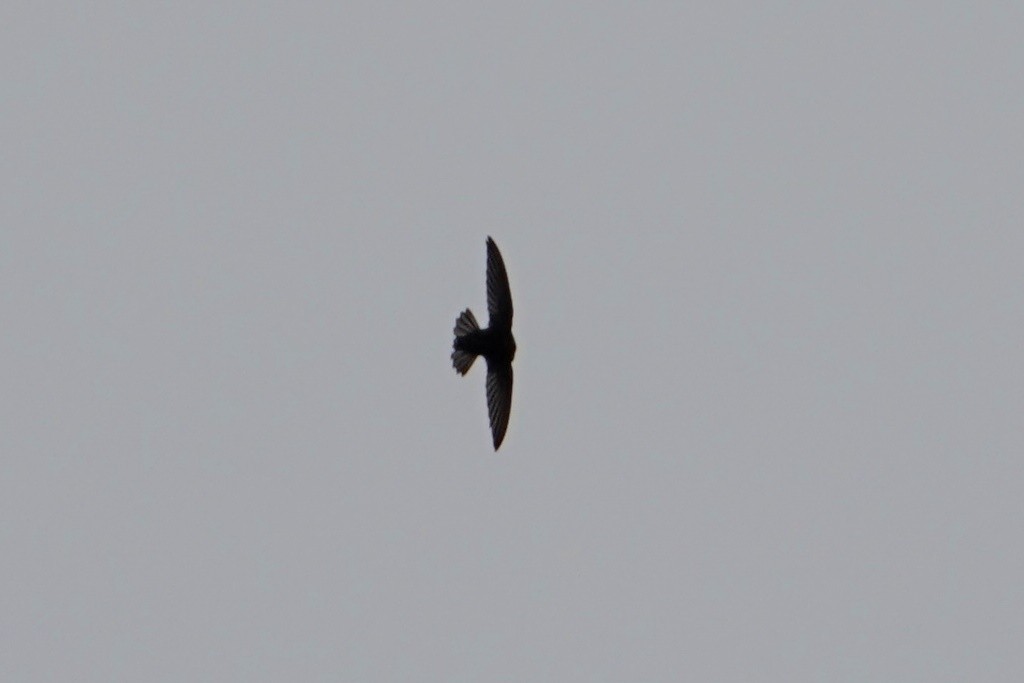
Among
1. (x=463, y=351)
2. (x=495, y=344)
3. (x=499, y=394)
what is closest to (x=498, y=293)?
(x=495, y=344)

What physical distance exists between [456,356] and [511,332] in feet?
1.78

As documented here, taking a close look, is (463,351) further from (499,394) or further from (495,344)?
(499,394)

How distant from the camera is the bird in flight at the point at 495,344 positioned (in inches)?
483

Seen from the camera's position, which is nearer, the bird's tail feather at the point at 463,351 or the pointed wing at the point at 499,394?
the bird's tail feather at the point at 463,351

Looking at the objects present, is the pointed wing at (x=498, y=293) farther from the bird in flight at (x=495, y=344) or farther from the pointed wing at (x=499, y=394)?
the pointed wing at (x=499, y=394)

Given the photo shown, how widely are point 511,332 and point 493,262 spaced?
68cm

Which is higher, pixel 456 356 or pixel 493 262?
pixel 493 262

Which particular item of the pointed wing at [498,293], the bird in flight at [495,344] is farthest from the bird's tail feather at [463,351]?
the pointed wing at [498,293]

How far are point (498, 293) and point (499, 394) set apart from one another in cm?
100

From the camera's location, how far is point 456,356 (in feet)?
40.7

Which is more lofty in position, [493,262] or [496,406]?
[493,262]

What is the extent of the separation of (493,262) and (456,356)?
91 centimetres

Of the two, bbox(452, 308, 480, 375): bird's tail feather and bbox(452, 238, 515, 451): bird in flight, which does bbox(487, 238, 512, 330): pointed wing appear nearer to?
bbox(452, 238, 515, 451): bird in flight

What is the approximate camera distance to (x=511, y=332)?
12.5 m
